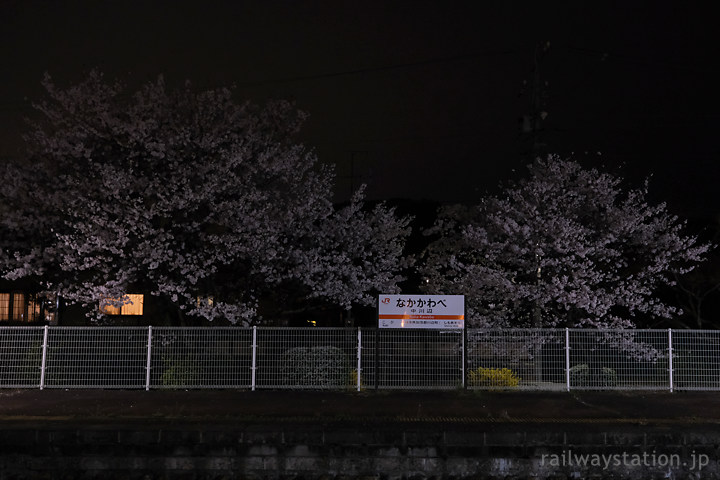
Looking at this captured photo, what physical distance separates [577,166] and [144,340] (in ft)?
38.3

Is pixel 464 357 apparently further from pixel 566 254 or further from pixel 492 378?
pixel 566 254

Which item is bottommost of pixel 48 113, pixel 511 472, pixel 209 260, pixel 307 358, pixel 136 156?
pixel 511 472

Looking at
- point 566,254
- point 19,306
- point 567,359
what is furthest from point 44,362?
point 19,306

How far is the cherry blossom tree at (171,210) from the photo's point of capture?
16.3 m

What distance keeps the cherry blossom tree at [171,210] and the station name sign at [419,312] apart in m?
2.55

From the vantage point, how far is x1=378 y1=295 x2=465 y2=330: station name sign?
49.7 ft

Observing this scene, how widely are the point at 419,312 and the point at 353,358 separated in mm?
1810

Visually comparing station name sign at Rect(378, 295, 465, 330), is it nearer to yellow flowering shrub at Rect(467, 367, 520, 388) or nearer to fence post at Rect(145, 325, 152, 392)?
yellow flowering shrub at Rect(467, 367, 520, 388)

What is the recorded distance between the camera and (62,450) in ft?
34.1

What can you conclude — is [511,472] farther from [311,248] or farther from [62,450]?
[311,248]

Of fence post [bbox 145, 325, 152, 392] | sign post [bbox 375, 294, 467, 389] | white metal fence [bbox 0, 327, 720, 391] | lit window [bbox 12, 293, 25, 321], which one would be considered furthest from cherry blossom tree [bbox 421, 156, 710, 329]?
lit window [bbox 12, 293, 25, 321]

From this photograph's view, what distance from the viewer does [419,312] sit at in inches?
597

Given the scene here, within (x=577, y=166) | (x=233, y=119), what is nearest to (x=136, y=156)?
(x=233, y=119)

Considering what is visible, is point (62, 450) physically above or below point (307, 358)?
below
